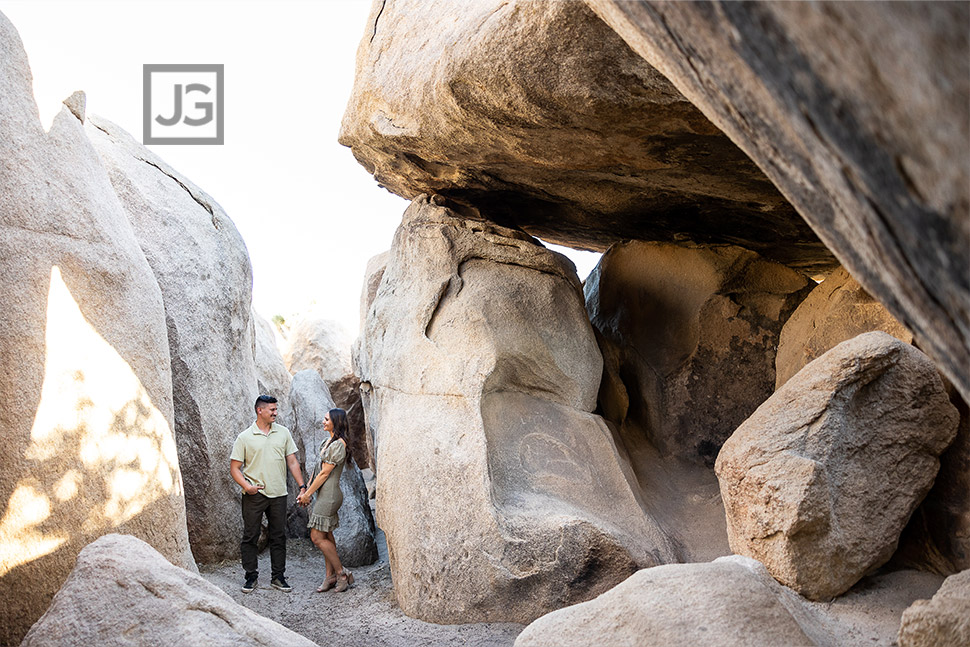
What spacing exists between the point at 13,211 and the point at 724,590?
3505 millimetres

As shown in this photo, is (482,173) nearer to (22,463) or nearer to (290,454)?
(290,454)

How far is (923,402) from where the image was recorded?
11.3 ft

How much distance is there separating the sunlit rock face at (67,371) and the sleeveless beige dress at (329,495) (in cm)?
144

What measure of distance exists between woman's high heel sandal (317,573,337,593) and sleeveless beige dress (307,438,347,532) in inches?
13.0

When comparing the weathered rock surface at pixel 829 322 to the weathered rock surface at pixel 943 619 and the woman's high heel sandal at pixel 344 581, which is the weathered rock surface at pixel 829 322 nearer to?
the weathered rock surface at pixel 943 619

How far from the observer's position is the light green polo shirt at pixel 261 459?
5.57 metres

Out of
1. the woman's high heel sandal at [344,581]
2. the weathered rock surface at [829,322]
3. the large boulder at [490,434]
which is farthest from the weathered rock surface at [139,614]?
the weathered rock surface at [829,322]

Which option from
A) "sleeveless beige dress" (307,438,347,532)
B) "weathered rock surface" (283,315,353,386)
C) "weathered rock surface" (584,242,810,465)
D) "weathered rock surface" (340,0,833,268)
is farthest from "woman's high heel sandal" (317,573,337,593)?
"weathered rock surface" (283,315,353,386)

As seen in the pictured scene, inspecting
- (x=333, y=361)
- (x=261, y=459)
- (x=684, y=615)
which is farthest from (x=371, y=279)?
(x=684, y=615)

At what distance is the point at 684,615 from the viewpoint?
2.70m

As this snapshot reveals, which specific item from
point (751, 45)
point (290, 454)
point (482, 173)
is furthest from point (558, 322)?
point (751, 45)

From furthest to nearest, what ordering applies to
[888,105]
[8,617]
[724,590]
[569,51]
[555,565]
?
[555,565]
[569,51]
[8,617]
[724,590]
[888,105]

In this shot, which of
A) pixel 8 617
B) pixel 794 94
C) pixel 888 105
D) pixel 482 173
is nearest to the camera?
pixel 888 105

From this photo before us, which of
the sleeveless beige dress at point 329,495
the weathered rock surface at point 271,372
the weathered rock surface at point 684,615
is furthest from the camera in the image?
the weathered rock surface at point 271,372
